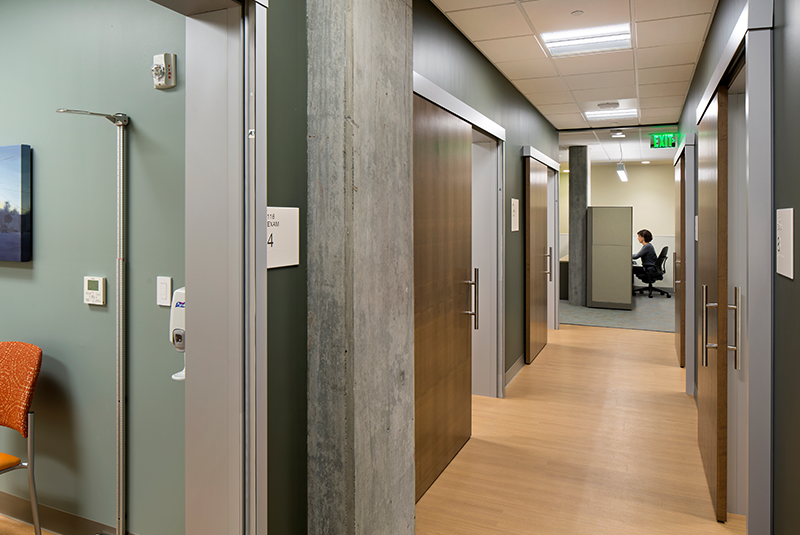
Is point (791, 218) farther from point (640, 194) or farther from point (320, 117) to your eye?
point (640, 194)

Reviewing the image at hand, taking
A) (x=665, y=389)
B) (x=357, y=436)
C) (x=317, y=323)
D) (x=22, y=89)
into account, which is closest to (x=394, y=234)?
(x=317, y=323)

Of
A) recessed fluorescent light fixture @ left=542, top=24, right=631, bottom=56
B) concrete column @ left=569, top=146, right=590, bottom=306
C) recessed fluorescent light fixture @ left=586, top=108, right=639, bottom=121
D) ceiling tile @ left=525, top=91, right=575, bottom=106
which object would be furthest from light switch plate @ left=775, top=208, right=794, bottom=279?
concrete column @ left=569, top=146, right=590, bottom=306

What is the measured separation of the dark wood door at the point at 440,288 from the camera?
2877mm

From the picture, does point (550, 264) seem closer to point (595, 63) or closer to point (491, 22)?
point (595, 63)

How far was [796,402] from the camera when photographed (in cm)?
157

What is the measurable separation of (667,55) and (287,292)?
3.74 metres

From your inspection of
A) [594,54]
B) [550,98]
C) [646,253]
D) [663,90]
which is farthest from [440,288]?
[646,253]

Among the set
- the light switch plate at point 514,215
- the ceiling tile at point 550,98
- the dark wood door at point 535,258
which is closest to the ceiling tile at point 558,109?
the ceiling tile at point 550,98

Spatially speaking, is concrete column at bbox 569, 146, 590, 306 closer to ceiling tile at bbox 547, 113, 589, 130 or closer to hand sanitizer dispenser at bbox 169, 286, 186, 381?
ceiling tile at bbox 547, 113, 589, 130

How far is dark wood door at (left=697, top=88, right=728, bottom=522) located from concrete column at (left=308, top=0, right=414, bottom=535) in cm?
158

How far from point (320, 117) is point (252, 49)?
30 centimetres

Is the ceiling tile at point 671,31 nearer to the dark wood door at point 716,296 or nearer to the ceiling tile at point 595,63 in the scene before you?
the ceiling tile at point 595,63

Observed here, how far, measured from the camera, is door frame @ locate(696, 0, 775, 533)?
1871 millimetres

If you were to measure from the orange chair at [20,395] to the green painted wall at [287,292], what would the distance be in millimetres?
1186
